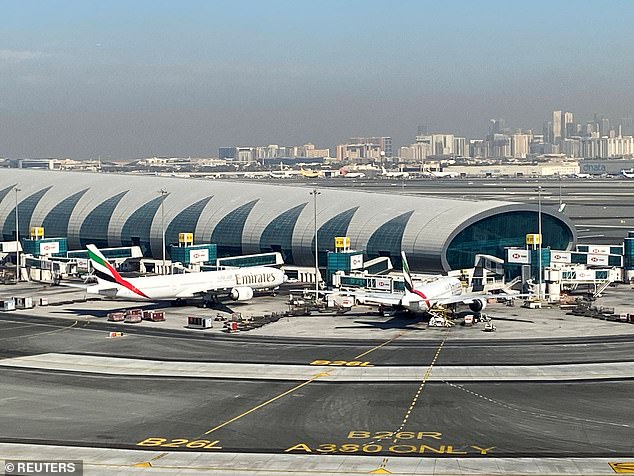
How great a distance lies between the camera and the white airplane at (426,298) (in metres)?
92.1

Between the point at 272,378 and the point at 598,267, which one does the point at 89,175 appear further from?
the point at 272,378

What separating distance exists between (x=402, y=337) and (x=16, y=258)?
8565 cm

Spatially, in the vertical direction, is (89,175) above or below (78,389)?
above

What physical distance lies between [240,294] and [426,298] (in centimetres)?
2443

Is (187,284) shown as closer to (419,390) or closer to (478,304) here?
(478,304)

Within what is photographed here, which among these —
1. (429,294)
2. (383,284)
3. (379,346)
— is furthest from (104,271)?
(383,284)

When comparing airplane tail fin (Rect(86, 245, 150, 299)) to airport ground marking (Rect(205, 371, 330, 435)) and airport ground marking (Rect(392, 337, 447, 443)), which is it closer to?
airport ground marking (Rect(392, 337, 447, 443))

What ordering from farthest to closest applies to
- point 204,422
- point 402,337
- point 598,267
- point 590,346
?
point 598,267 < point 402,337 < point 590,346 < point 204,422

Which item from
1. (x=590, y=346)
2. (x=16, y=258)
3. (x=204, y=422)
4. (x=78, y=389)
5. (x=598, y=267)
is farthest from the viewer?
(x=16, y=258)

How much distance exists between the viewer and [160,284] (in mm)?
103312

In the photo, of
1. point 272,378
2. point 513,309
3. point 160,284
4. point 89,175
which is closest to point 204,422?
point 272,378

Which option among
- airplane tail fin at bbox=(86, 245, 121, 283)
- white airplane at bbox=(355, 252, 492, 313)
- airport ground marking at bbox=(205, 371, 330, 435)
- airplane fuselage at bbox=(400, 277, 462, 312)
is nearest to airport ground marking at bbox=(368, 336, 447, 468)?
airplane fuselage at bbox=(400, 277, 462, 312)

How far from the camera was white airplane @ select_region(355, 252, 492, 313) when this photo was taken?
9206cm

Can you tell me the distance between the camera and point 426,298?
92.9 m
